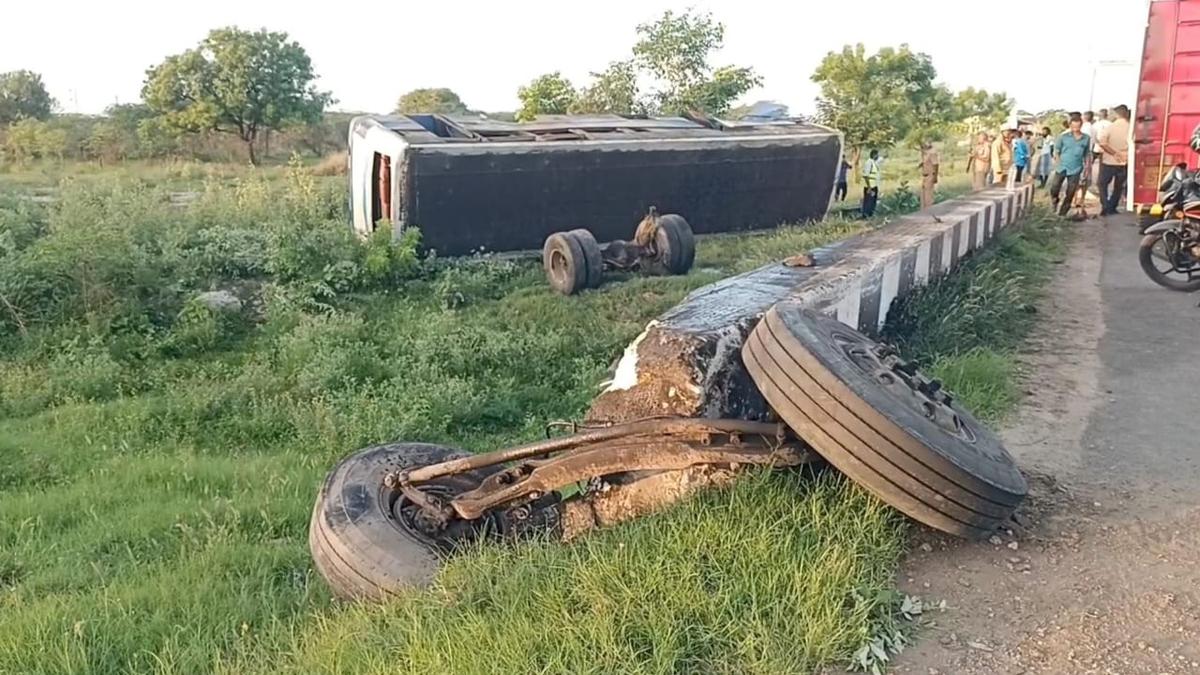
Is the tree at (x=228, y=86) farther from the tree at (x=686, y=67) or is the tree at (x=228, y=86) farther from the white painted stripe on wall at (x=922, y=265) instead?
the white painted stripe on wall at (x=922, y=265)

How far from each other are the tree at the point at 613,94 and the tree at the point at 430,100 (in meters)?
25.2

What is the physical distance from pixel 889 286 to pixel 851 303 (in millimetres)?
867

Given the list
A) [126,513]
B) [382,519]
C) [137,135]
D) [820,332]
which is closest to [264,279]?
[126,513]

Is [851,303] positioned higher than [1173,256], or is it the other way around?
[851,303]

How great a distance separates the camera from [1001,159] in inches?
611

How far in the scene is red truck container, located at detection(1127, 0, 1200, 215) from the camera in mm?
10609

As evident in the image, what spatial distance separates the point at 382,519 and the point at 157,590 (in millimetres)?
895

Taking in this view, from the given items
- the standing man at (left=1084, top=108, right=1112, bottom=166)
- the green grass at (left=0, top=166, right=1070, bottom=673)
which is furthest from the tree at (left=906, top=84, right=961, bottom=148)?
the green grass at (left=0, top=166, right=1070, bottom=673)

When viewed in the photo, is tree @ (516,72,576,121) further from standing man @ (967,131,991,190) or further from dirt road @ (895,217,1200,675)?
dirt road @ (895,217,1200,675)

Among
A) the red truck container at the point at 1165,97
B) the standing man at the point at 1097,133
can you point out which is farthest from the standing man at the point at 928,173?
the red truck container at the point at 1165,97

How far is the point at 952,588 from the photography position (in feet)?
8.63

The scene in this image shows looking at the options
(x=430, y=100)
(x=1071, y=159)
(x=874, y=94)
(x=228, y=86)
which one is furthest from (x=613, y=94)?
(x=430, y=100)

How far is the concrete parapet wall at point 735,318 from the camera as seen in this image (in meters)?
3.31

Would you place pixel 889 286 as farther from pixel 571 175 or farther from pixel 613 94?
pixel 613 94
